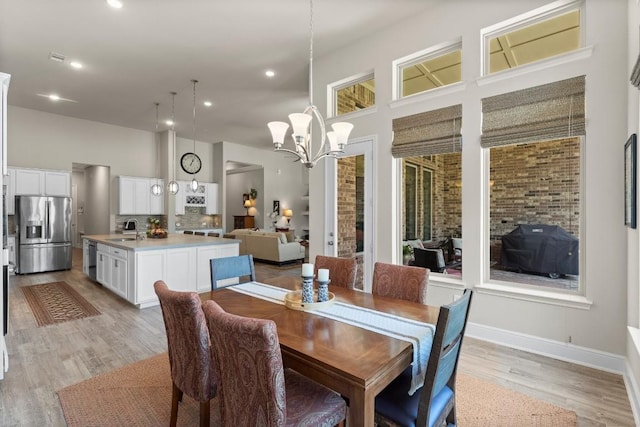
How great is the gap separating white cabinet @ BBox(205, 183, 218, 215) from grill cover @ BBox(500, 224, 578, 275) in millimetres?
8160

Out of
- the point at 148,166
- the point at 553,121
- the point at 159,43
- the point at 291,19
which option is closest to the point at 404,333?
the point at 553,121

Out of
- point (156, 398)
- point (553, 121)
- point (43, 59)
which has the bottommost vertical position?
point (156, 398)

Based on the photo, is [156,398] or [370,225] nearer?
[156,398]

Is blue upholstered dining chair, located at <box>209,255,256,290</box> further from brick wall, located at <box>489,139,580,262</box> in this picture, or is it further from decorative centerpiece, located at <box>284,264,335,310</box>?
brick wall, located at <box>489,139,580,262</box>

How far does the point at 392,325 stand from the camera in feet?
5.72

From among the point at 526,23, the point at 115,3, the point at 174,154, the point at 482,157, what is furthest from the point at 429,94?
the point at 174,154

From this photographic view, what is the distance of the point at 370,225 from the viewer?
13.4ft

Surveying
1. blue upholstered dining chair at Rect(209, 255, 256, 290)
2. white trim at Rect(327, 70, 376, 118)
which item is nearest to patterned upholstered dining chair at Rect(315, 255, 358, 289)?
blue upholstered dining chair at Rect(209, 255, 256, 290)

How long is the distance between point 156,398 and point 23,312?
3.22m

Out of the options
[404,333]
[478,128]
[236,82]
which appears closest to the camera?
[404,333]

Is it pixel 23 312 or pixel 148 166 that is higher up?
pixel 148 166

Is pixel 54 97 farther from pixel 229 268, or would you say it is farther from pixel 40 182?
pixel 229 268

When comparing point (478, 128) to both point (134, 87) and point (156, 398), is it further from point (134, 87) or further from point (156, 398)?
point (134, 87)

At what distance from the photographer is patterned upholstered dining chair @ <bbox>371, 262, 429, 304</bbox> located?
231 centimetres
